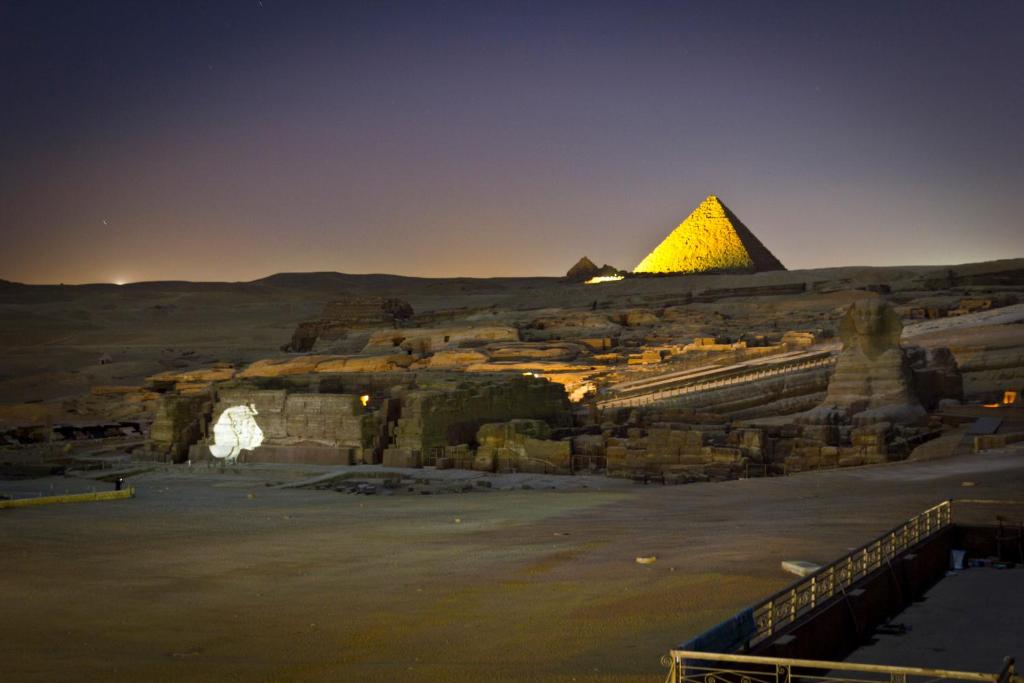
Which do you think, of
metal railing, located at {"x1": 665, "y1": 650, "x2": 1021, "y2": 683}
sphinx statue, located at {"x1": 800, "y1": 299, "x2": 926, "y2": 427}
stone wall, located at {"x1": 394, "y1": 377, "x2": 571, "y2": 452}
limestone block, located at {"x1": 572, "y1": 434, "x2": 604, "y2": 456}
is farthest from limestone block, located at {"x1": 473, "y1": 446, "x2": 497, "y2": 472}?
metal railing, located at {"x1": 665, "y1": 650, "x2": 1021, "y2": 683}

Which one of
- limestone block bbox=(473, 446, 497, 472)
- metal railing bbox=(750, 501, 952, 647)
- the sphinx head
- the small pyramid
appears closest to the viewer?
metal railing bbox=(750, 501, 952, 647)

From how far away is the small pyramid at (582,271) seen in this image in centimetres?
10906

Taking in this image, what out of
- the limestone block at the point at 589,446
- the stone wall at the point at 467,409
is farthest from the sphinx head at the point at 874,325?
the stone wall at the point at 467,409

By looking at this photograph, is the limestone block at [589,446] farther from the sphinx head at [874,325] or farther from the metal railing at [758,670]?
the metal railing at [758,670]

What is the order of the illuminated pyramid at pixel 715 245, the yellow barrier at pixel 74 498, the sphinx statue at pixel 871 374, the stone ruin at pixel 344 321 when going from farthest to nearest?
the illuminated pyramid at pixel 715 245 → the stone ruin at pixel 344 321 → the sphinx statue at pixel 871 374 → the yellow barrier at pixel 74 498

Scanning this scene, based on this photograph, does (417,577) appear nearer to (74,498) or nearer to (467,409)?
(74,498)

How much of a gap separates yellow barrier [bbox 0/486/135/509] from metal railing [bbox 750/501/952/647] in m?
10.7

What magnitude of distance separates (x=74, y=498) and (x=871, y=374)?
13.4 m

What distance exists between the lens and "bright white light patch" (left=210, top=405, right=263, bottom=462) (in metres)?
21.8

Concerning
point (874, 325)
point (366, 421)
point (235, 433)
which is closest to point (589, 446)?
point (366, 421)

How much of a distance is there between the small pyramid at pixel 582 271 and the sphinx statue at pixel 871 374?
87.1 m

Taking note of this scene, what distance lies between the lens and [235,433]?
72.3 feet

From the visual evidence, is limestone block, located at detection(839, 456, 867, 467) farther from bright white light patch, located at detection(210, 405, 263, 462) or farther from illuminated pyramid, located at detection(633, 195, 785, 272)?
illuminated pyramid, located at detection(633, 195, 785, 272)

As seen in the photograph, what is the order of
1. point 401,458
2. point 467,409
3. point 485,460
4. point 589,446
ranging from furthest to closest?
point 467,409
point 401,458
point 485,460
point 589,446
